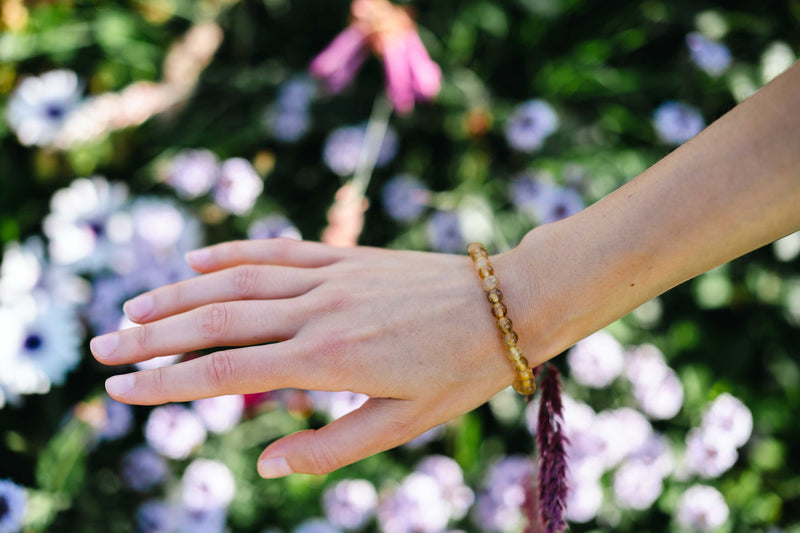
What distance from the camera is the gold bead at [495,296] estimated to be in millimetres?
835

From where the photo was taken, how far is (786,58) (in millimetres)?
1550

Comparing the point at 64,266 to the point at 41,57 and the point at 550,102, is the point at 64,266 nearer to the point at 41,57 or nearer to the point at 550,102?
the point at 41,57

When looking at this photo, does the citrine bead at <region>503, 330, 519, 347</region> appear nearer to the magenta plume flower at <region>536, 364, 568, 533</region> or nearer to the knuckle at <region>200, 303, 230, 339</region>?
the magenta plume flower at <region>536, 364, 568, 533</region>

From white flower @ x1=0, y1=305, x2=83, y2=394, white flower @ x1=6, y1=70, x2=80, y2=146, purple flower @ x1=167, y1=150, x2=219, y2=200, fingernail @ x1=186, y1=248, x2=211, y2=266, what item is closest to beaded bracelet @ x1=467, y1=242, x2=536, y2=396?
fingernail @ x1=186, y1=248, x2=211, y2=266

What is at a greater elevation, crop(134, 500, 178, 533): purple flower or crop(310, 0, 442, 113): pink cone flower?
crop(310, 0, 442, 113): pink cone flower

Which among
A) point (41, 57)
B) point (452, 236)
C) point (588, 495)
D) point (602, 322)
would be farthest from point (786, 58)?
point (41, 57)

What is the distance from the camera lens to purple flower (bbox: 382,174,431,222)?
1565 millimetres

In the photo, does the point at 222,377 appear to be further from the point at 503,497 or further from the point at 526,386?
the point at 503,497

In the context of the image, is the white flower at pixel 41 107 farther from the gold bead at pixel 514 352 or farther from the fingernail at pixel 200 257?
the gold bead at pixel 514 352

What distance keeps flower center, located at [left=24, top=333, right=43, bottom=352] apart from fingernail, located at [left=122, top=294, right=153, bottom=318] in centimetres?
49

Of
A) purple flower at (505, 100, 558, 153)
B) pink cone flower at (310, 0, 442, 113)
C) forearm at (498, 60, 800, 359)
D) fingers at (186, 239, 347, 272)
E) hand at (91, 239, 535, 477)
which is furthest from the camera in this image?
purple flower at (505, 100, 558, 153)

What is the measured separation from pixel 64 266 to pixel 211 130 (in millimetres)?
573

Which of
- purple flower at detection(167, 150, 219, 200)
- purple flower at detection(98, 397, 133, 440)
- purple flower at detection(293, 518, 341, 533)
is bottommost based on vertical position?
purple flower at detection(293, 518, 341, 533)

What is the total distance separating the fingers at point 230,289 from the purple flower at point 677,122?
114 cm
